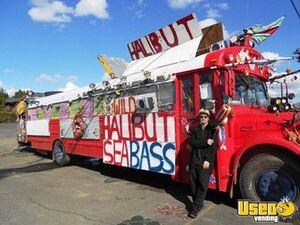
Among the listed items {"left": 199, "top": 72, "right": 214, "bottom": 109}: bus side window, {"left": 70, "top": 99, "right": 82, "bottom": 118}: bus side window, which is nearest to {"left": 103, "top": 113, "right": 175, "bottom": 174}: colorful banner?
{"left": 199, "top": 72, "right": 214, "bottom": 109}: bus side window

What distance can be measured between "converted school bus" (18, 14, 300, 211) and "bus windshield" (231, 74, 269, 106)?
0.02 meters

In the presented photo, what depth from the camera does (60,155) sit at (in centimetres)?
1195

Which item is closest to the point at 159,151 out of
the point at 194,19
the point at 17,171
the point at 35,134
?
the point at 194,19

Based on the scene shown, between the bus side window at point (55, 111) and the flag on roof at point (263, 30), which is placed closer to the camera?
the flag on roof at point (263, 30)

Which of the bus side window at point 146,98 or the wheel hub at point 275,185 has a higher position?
the bus side window at point 146,98

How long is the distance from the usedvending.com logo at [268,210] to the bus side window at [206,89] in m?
1.68

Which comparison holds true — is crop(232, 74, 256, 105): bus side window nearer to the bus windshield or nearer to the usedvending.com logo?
the bus windshield

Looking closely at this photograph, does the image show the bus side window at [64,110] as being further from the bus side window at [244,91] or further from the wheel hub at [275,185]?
the wheel hub at [275,185]

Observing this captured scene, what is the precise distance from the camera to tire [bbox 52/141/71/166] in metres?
11.6

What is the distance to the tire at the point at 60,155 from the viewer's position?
11.6 metres

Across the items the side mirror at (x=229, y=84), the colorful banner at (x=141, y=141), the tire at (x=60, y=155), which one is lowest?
the tire at (x=60, y=155)

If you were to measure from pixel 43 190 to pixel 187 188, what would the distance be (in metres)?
3.10

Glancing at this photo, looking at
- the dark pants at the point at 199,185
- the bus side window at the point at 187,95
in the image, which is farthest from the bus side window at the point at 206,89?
the dark pants at the point at 199,185

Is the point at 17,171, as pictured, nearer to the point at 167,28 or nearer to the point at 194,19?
the point at 167,28
